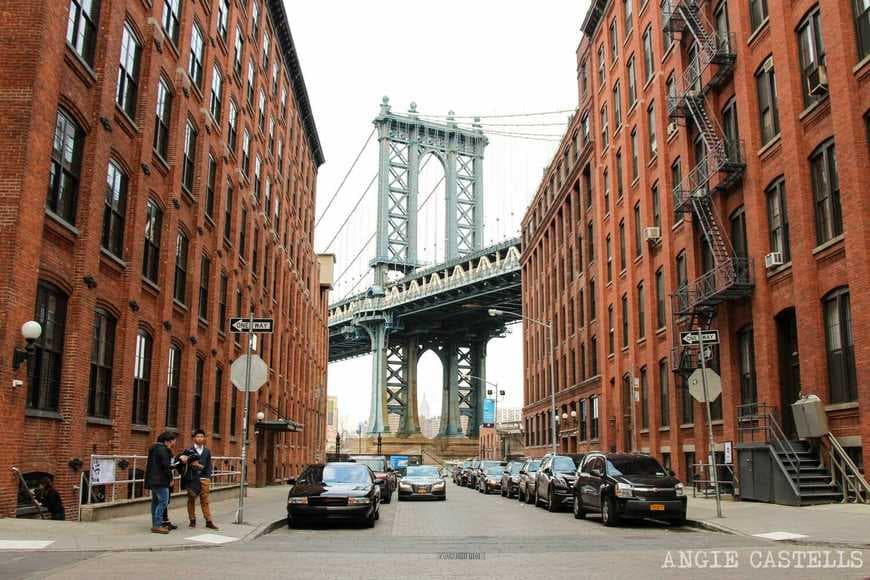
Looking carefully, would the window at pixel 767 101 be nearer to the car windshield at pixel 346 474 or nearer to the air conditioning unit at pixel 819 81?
the air conditioning unit at pixel 819 81

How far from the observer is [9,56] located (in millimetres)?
15906

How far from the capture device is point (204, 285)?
29.8 meters

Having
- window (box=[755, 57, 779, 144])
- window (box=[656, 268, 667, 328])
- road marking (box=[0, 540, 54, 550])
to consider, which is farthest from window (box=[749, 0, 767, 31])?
road marking (box=[0, 540, 54, 550])

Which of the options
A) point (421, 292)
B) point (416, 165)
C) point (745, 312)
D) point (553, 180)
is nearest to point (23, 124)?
point (745, 312)

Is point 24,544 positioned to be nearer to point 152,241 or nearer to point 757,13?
point 152,241

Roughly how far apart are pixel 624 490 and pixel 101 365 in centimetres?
1238

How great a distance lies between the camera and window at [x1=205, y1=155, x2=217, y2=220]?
97.8 feet

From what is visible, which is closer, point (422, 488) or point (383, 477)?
point (383, 477)

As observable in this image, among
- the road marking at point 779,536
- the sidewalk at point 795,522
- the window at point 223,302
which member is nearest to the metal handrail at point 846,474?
the sidewalk at point 795,522

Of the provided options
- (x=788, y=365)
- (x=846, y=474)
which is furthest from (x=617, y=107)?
(x=846, y=474)

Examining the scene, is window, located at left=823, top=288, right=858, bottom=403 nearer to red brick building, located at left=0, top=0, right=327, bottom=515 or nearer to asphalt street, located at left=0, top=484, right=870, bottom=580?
asphalt street, located at left=0, top=484, right=870, bottom=580

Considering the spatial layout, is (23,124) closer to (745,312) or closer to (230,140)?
(230,140)

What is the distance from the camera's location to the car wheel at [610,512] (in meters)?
18.0

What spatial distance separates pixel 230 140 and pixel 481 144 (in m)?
77.6
